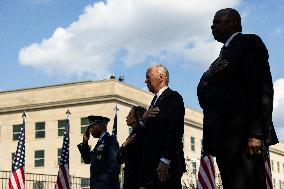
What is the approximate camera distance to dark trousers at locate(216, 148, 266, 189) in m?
4.64

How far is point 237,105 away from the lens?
4.84 metres

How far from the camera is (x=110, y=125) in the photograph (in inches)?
1998

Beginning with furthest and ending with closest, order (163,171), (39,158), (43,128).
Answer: (43,128) < (39,158) < (163,171)

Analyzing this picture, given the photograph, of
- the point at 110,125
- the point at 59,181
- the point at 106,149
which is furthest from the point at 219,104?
the point at 110,125

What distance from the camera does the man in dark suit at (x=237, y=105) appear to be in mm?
4652

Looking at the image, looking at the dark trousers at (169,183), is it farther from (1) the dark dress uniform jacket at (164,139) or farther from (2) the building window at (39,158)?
(2) the building window at (39,158)

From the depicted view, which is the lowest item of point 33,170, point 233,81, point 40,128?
point 233,81

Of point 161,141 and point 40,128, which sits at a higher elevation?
point 40,128

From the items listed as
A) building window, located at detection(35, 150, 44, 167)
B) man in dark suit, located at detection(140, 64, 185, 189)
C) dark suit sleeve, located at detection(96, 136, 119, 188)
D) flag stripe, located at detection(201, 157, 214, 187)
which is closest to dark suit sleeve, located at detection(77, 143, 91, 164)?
dark suit sleeve, located at detection(96, 136, 119, 188)

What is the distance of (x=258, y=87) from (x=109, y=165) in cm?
476

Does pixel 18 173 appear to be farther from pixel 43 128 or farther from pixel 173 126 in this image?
pixel 43 128

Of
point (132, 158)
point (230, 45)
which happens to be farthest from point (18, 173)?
point (230, 45)

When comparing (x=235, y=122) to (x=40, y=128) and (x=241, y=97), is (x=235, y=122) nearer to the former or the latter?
(x=241, y=97)

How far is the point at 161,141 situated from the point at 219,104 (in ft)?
5.74
